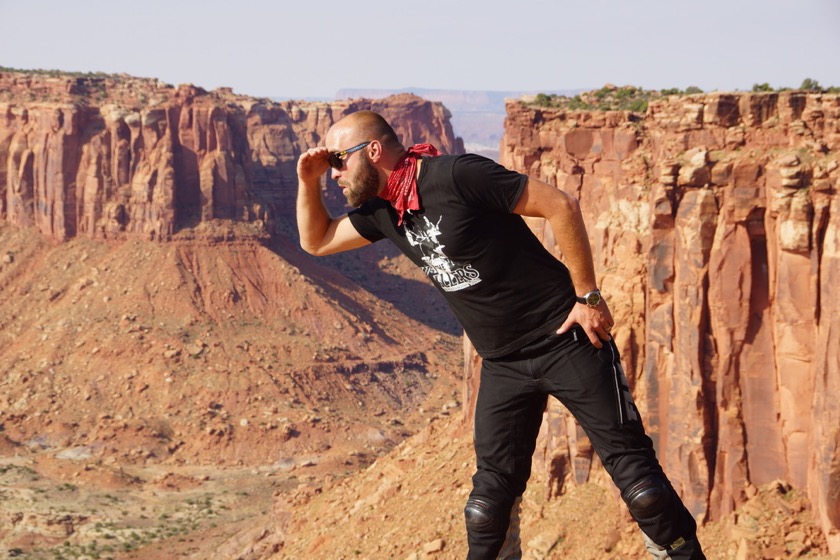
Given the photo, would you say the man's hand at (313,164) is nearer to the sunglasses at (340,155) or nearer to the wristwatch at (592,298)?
the sunglasses at (340,155)

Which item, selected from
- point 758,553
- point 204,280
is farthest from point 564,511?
point 204,280

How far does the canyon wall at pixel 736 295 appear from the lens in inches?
844

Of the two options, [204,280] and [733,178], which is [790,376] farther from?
[204,280]

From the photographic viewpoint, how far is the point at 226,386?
6981cm

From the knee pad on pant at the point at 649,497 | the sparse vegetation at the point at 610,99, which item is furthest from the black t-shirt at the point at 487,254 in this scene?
the sparse vegetation at the point at 610,99

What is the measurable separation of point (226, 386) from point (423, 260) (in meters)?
61.2

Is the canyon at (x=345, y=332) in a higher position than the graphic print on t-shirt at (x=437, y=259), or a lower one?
lower

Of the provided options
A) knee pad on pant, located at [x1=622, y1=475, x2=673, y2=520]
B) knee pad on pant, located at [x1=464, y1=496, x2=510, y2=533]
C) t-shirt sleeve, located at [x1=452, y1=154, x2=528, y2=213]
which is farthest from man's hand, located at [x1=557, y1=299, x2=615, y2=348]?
knee pad on pant, located at [x1=464, y1=496, x2=510, y2=533]

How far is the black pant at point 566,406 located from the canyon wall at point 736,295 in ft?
39.8

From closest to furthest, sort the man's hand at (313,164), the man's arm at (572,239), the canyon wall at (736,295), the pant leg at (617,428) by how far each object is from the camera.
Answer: the man's arm at (572,239) < the pant leg at (617,428) < the man's hand at (313,164) < the canyon wall at (736,295)

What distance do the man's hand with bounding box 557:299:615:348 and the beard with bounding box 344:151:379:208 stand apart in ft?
6.14

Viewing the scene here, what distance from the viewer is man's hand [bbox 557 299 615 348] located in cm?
947

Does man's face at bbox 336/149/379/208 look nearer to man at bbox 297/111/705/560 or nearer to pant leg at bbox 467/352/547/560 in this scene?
man at bbox 297/111/705/560

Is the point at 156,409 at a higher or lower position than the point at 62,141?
lower
